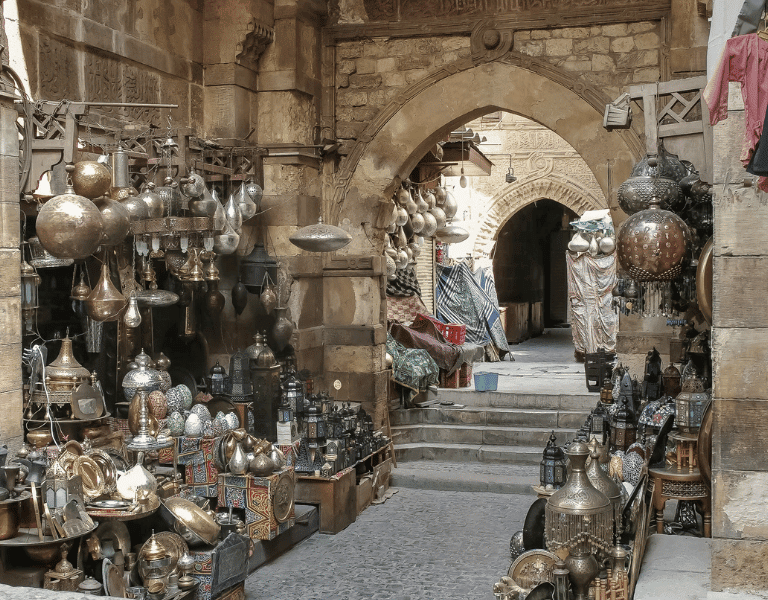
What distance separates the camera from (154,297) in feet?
22.4

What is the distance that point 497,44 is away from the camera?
8766mm

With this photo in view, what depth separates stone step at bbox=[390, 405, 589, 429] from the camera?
33.0ft

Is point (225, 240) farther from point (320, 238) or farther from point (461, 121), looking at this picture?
point (461, 121)

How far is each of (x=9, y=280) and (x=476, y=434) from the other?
5757 millimetres

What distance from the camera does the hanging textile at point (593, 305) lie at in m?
15.1

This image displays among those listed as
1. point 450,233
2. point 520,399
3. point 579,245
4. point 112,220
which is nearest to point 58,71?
point 112,220

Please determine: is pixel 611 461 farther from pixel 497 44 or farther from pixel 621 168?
pixel 497 44

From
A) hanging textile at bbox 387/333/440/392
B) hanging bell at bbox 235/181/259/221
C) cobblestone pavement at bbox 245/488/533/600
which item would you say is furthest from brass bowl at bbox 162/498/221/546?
hanging textile at bbox 387/333/440/392

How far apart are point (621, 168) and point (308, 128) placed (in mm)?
2926

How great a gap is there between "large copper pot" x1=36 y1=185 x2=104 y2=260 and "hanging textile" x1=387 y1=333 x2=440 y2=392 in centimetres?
535

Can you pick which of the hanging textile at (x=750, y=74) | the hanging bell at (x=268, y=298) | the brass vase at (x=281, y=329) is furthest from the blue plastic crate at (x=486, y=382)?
the hanging textile at (x=750, y=74)

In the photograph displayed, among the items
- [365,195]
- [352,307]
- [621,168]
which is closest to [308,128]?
[365,195]

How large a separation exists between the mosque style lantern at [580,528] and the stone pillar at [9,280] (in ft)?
10.2

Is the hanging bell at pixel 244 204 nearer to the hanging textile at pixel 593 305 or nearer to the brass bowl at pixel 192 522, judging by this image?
the brass bowl at pixel 192 522
